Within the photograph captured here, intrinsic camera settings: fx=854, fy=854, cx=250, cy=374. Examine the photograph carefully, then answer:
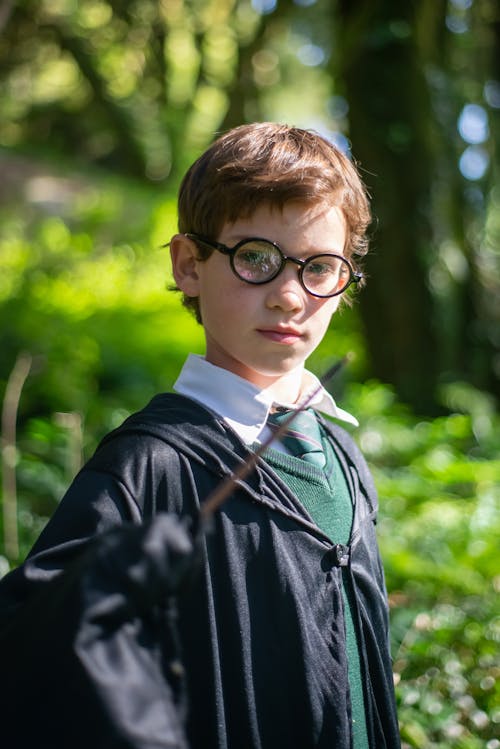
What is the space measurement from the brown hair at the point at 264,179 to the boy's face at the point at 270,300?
26mm

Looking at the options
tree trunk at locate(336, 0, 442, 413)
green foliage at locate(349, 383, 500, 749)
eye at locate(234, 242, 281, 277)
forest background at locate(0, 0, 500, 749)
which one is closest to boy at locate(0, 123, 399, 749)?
eye at locate(234, 242, 281, 277)

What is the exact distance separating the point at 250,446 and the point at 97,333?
20.8ft

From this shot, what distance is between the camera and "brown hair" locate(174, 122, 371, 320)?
163 cm

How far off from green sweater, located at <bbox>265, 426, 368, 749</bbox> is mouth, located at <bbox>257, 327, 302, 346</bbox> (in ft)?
0.73

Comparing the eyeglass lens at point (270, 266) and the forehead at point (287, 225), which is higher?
the forehead at point (287, 225)

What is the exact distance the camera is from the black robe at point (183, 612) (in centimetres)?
116

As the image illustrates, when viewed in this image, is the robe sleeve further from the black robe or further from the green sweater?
the green sweater

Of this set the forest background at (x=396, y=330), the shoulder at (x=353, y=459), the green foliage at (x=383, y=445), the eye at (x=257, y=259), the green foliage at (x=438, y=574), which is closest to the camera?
the eye at (x=257, y=259)

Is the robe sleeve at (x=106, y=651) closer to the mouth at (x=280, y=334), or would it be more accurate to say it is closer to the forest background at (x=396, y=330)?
the mouth at (x=280, y=334)

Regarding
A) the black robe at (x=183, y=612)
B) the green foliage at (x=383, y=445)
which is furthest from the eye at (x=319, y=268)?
the green foliage at (x=383, y=445)

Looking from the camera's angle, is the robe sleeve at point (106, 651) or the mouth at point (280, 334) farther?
the mouth at point (280, 334)

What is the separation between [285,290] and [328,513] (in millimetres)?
464

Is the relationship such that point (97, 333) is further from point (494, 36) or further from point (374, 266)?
point (494, 36)

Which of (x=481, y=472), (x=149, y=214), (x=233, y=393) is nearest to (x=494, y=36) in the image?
(x=481, y=472)
